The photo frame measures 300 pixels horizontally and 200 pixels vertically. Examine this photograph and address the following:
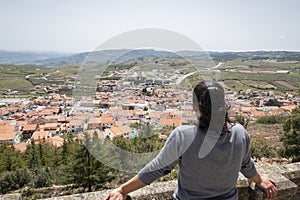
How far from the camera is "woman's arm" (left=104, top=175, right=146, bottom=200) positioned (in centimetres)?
122

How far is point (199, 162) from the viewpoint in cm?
113

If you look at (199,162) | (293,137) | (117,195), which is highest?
(199,162)

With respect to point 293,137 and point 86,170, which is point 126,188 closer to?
point 86,170

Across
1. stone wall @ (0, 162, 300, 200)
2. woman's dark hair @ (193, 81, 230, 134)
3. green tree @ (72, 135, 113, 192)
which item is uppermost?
woman's dark hair @ (193, 81, 230, 134)

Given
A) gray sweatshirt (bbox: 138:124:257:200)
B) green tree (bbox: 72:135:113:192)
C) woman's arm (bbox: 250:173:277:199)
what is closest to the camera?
gray sweatshirt (bbox: 138:124:257:200)

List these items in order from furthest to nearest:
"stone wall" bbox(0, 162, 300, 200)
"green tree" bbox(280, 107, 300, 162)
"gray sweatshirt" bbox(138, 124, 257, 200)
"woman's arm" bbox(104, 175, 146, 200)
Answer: "green tree" bbox(280, 107, 300, 162)
"stone wall" bbox(0, 162, 300, 200)
"woman's arm" bbox(104, 175, 146, 200)
"gray sweatshirt" bbox(138, 124, 257, 200)

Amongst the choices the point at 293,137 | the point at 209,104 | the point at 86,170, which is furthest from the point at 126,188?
the point at 293,137

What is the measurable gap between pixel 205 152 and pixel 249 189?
2.75 ft

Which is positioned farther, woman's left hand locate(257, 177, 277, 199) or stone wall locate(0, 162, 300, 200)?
woman's left hand locate(257, 177, 277, 199)

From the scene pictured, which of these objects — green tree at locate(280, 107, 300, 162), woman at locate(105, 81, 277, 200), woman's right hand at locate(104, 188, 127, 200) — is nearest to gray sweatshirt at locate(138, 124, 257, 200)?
woman at locate(105, 81, 277, 200)

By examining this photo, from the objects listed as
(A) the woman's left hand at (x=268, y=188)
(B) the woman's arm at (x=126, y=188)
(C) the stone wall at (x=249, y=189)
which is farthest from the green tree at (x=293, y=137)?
(B) the woman's arm at (x=126, y=188)

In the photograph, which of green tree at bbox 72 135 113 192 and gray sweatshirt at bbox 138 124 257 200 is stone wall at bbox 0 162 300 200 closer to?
gray sweatshirt at bbox 138 124 257 200

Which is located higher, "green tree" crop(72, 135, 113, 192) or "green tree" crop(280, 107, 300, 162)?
"green tree" crop(280, 107, 300, 162)

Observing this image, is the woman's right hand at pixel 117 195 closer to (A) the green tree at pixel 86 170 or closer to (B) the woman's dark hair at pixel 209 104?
(B) the woman's dark hair at pixel 209 104
